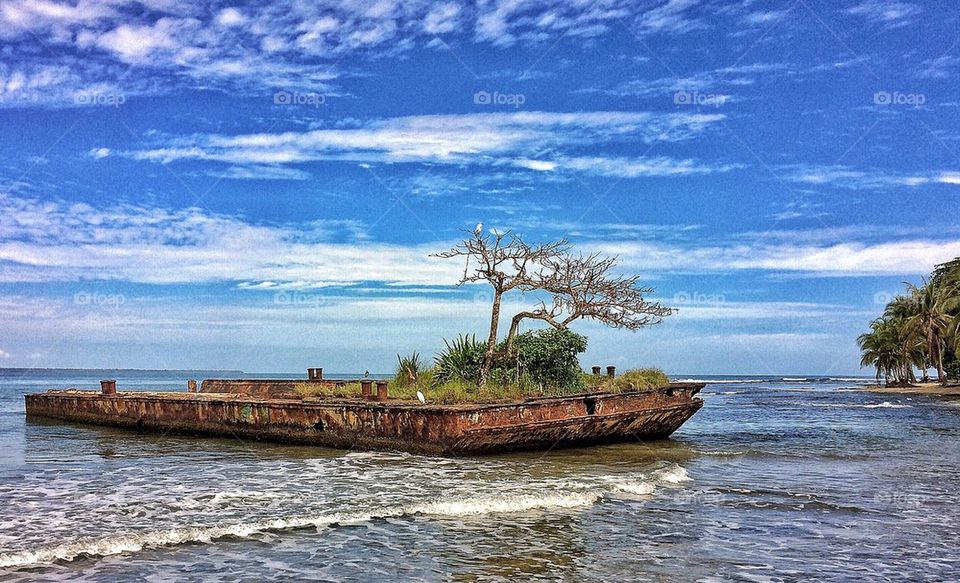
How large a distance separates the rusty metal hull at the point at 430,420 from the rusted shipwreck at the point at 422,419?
21mm

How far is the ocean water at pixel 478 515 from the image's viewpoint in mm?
7324

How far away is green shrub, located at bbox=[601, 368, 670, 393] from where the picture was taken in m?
18.3

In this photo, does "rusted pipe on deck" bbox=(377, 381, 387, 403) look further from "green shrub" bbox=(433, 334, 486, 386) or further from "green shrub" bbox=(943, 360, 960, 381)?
"green shrub" bbox=(943, 360, 960, 381)

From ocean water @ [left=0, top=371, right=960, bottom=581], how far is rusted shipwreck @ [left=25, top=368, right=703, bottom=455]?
0.39 metres

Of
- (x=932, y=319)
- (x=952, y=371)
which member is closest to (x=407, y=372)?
(x=932, y=319)

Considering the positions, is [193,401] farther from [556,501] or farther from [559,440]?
[556,501]

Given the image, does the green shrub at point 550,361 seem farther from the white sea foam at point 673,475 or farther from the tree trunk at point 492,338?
the white sea foam at point 673,475

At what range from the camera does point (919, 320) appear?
56156 mm

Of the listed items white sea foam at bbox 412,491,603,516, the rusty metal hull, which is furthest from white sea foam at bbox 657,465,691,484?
the rusty metal hull

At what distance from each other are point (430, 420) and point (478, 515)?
15.2 ft

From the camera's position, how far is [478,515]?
9742mm

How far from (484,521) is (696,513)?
9.32 feet
